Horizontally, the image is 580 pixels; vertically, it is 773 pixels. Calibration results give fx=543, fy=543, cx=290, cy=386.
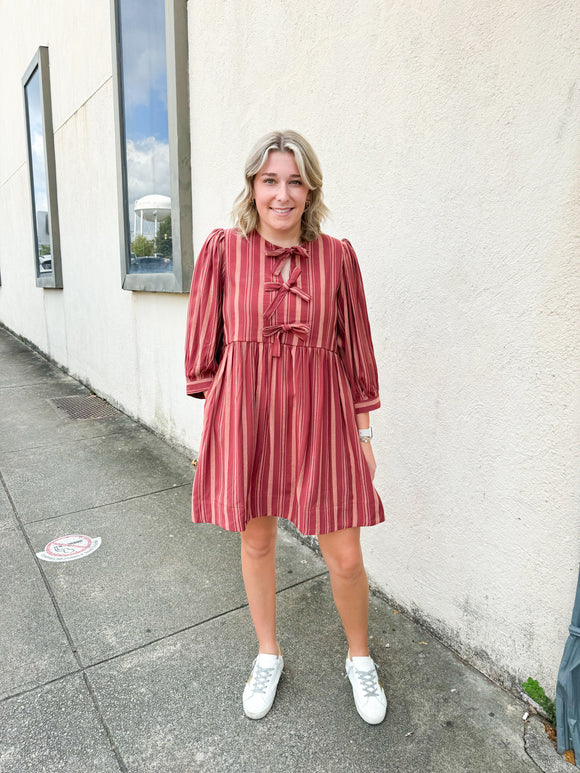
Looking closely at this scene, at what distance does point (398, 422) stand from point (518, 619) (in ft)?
2.88

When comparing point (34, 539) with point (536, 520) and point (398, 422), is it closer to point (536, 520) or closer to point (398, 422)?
point (398, 422)

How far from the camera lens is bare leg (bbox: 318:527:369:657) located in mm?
1858

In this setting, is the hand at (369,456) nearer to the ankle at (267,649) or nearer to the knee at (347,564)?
the knee at (347,564)

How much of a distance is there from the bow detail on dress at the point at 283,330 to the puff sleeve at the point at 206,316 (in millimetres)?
188

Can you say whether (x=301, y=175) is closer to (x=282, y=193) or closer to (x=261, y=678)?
(x=282, y=193)

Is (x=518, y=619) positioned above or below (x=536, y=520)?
below

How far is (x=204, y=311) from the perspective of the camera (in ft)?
5.85

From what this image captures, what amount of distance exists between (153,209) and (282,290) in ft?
10.6

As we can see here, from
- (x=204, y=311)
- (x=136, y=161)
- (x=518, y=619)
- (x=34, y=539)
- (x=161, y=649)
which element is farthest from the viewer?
(x=136, y=161)

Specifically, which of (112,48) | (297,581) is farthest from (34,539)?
(112,48)

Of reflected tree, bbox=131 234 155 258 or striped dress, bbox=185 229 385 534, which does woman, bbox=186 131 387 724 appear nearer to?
striped dress, bbox=185 229 385 534

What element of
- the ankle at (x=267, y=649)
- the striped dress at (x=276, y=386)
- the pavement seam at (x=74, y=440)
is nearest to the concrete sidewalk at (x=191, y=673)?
the ankle at (x=267, y=649)

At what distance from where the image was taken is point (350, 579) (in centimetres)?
189

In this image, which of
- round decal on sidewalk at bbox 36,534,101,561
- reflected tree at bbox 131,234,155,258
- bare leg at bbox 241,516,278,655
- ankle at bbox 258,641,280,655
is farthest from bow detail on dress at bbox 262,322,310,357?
reflected tree at bbox 131,234,155,258
